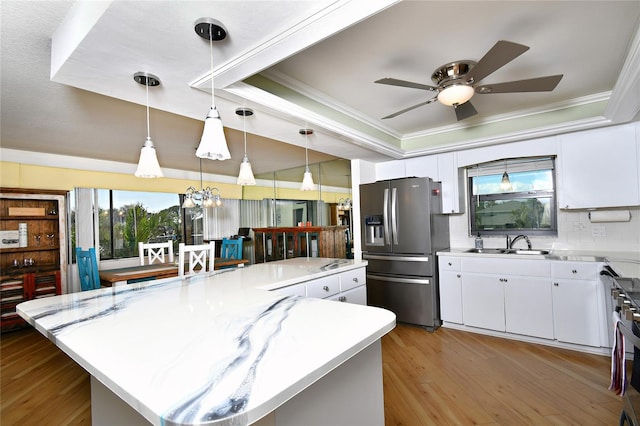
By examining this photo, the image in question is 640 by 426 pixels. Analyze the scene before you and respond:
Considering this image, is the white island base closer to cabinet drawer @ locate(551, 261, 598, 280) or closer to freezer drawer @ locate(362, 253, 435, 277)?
freezer drawer @ locate(362, 253, 435, 277)

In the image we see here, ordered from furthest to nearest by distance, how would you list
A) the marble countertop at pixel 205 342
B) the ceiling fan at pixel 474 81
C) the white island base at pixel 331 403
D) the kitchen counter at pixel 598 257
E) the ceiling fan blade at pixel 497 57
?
the kitchen counter at pixel 598 257 < the ceiling fan at pixel 474 81 < the ceiling fan blade at pixel 497 57 < the white island base at pixel 331 403 < the marble countertop at pixel 205 342

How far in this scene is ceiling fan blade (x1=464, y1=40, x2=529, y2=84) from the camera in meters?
1.53

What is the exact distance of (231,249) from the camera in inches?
215

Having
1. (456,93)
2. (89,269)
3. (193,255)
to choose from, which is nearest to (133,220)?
(89,269)

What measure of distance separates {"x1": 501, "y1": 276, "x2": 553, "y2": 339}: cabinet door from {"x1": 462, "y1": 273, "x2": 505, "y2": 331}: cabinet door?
0.06 m

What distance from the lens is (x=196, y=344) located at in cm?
98

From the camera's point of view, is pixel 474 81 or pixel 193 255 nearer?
pixel 474 81

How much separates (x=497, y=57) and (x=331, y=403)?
1.81 m

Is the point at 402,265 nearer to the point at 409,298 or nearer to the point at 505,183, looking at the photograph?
the point at 409,298

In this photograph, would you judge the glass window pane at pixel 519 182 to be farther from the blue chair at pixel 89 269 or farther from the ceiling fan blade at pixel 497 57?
the blue chair at pixel 89 269

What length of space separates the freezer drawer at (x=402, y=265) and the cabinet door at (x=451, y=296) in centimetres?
18

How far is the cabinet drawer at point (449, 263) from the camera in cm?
347

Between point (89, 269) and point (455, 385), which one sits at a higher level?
point (89, 269)

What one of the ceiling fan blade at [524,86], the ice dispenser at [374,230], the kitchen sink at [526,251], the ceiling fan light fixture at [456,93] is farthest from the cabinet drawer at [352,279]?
the kitchen sink at [526,251]
